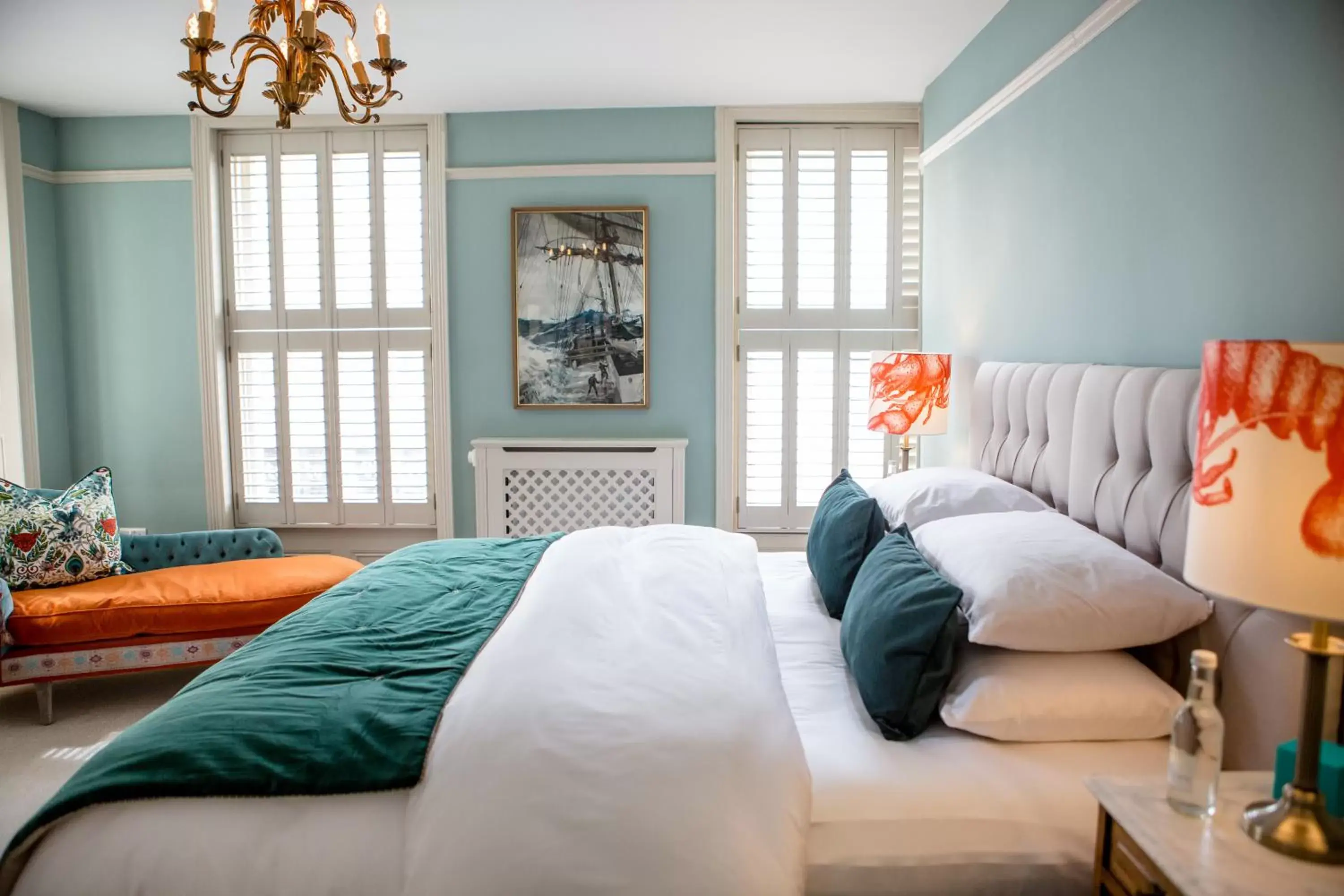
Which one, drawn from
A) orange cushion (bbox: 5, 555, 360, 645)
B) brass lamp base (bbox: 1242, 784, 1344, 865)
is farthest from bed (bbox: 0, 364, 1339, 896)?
orange cushion (bbox: 5, 555, 360, 645)

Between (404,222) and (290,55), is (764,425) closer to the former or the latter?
(404,222)

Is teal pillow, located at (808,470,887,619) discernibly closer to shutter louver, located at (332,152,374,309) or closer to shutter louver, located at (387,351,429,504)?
shutter louver, located at (387,351,429,504)

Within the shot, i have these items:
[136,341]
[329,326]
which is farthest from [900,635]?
[136,341]

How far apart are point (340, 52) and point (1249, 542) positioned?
3682mm

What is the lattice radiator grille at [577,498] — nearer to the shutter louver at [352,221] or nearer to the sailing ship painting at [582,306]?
the sailing ship painting at [582,306]

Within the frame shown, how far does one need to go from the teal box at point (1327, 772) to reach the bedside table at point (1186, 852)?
0.06m

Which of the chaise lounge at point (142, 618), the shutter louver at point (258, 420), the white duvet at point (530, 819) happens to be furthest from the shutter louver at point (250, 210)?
the white duvet at point (530, 819)

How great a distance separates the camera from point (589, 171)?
13.2 feet

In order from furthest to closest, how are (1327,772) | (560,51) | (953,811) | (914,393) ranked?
(560,51), (914,393), (953,811), (1327,772)

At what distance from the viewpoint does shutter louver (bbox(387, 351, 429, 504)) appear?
165 inches

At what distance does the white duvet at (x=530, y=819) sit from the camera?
1132 mm

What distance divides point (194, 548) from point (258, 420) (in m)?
1.06

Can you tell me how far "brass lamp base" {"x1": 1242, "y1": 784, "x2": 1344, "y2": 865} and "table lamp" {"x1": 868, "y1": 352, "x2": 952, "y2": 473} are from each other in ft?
7.05

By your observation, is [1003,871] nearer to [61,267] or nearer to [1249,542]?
[1249,542]
